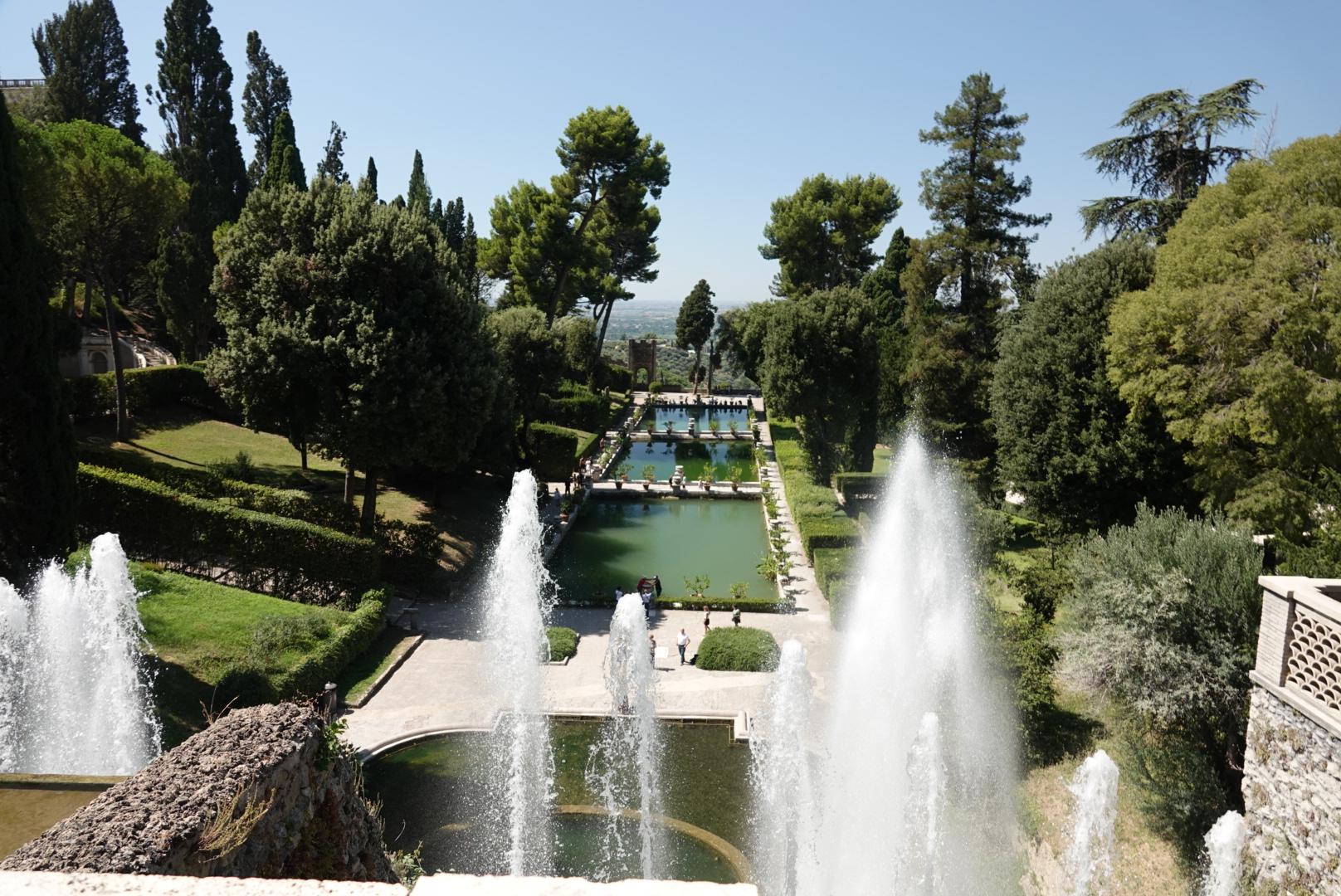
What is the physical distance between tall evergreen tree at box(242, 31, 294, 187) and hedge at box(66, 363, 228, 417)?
22788 millimetres

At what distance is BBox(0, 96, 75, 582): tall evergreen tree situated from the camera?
45.5 feet

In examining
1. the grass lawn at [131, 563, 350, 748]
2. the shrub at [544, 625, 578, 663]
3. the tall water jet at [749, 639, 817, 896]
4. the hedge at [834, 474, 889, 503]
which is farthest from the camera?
the hedge at [834, 474, 889, 503]

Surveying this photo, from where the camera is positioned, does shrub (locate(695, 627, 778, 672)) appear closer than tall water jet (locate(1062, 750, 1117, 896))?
No

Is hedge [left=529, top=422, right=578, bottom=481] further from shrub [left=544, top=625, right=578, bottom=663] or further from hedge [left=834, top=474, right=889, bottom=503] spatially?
shrub [left=544, top=625, right=578, bottom=663]

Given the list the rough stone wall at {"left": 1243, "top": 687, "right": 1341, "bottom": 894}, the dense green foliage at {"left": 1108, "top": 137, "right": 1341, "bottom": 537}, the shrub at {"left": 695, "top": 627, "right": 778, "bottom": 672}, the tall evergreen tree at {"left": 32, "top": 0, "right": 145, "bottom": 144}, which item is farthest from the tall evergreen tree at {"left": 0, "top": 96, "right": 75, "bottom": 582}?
the tall evergreen tree at {"left": 32, "top": 0, "right": 145, "bottom": 144}

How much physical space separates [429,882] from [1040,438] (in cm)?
1958

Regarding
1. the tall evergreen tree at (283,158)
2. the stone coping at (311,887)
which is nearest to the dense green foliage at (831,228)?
the tall evergreen tree at (283,158)

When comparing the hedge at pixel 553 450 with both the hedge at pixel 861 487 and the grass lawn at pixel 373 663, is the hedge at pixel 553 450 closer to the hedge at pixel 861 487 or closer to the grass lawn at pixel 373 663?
the hedge at pixel 861 487

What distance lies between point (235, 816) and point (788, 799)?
719 cm

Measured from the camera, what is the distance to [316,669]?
14633 mm

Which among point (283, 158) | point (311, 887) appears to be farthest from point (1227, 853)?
point (283, 158)

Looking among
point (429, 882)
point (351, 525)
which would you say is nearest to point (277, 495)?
point (351, 525)

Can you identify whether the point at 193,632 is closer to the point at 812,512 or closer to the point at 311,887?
the point at 311,887

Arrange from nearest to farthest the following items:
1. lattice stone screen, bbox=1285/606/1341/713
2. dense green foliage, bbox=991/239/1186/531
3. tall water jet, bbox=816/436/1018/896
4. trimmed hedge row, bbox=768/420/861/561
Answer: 1. lattice stone screen, bbox=1285/606/1341/713
2. tall water jet, bbox=816/436/1018/896
3. dense green foliage, bbox=991/239/1186/531
4. trimmed hedge row, bbox=768/420/861/561
